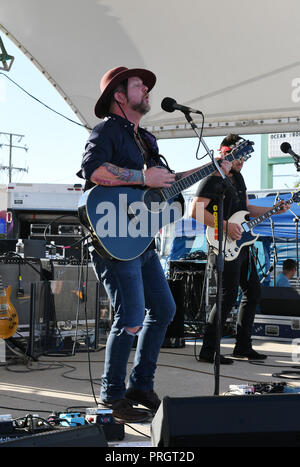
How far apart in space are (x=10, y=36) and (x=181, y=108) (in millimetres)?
3095


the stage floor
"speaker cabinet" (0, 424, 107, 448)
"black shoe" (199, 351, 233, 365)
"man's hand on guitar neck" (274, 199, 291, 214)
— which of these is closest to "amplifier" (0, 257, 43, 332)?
the stage floor

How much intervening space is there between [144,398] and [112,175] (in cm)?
138

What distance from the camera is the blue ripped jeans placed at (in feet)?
10.0

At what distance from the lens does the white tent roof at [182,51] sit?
513 centimetres

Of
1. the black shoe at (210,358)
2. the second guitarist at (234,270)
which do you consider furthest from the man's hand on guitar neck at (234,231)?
the black shoe at (210,358)

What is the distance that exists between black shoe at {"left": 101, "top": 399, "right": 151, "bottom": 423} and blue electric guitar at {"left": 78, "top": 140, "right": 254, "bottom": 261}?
84cm

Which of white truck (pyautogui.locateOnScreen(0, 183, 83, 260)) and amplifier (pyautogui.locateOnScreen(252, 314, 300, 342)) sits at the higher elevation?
white truck (pyautogui.locateOnScreen(0, 183, 83, 260))

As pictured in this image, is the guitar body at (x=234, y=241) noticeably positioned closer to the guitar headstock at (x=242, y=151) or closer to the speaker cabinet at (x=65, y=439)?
the guitar headstock at (x=242, y=151)

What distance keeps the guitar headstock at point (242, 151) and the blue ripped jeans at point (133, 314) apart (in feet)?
4.00

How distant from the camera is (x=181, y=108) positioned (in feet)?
10.9

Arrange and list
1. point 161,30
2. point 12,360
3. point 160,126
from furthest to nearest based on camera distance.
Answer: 1. point 160,126
2. point 161,30
3. point 12,360

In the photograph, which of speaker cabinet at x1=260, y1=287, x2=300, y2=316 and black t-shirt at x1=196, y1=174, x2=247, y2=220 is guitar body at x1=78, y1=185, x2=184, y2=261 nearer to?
black t-shirt at x1=196, y1=174, x2=247, y2=220
